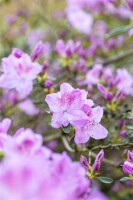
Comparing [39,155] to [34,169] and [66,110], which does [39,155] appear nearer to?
[34,169]

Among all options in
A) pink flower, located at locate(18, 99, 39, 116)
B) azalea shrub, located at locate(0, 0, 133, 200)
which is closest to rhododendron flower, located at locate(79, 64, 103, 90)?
azalea shrub, located at locate(0, 0, 133, 200)

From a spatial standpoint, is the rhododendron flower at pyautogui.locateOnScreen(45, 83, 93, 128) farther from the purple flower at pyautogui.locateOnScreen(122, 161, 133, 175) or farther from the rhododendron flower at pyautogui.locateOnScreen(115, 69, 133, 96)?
the rhododendron flower at pyautogui.locateOnScreen(115, 69, 133, 96)

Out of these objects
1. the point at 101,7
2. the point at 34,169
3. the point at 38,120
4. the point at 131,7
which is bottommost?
the point at 38,120

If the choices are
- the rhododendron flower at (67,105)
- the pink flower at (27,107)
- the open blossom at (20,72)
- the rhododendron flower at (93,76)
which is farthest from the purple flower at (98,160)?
the pink flower at (27,107)

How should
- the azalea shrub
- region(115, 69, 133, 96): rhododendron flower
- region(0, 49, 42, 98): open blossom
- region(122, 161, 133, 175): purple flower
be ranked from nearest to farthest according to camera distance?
the azalea shrub → region(122, 161, 133, 175): purple flower → region(0, 49, 42, 98): open blossom → region(115, 69, 133, 96): rhododendron flower

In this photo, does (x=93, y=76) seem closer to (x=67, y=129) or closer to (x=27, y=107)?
(x=27, y=107)

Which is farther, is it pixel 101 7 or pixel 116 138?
pixel 101 7

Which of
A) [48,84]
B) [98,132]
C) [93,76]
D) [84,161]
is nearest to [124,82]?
[93,76]

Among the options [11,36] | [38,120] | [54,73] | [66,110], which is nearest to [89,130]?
[66,110]
